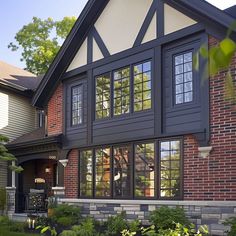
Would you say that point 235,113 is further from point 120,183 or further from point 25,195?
point 25,195

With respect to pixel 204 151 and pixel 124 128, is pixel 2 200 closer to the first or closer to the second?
pixel 124 128

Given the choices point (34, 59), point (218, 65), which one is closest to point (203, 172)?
point (218, 65)

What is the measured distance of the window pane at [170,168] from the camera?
9.70 metres

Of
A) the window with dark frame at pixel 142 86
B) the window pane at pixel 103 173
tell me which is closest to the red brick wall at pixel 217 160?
the window with dark frame at pixel 142 86

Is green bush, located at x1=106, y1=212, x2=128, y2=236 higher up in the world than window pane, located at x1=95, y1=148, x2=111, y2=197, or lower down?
lower down

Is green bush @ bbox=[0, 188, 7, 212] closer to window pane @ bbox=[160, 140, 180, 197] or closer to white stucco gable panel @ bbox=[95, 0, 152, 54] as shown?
white stucco gable panel @ bbox=[95, 0, 152, 54]

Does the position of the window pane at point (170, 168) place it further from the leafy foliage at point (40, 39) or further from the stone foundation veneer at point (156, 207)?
the leafy foliage at point (40, 39)

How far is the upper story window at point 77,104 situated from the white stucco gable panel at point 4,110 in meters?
5.20

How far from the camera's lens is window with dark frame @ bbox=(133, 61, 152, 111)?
35.1ft

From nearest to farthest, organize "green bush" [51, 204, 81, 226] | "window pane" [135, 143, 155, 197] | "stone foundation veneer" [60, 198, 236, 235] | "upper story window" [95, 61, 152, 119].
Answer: "stone foundation veneer" [60, 198, 236, 235] < "window pane" [135, 143, 155, 197] < "upper story window" [95, 61, 152, 119] < "green bush" [51, 204, 81, 226]

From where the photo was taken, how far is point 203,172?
912 centimetres

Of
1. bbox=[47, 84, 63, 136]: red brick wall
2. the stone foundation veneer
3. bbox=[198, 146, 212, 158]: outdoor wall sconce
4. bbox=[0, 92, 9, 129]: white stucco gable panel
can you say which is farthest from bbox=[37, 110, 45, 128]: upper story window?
bbox=[198, 146, 212, 158]: outdoor wall sconce

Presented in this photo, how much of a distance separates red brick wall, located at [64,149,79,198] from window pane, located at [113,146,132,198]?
1774mm

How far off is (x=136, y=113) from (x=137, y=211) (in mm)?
2535
